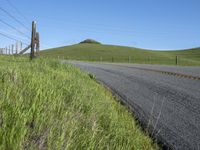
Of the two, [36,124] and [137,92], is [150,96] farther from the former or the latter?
[36,124]

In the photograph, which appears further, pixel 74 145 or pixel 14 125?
pixel 74 145

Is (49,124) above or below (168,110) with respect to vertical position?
above

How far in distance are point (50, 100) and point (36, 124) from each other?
123 centimetres

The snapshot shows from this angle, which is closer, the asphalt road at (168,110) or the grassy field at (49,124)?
the grassy field at (49,124)

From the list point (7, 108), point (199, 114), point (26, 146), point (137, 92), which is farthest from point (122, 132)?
point (137, 92)

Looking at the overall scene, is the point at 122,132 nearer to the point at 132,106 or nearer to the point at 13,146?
the point at 13,146

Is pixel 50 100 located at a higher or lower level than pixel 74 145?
higher

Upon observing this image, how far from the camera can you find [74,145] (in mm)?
4238

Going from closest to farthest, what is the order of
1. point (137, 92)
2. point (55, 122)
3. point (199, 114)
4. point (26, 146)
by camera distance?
point (26, 146) → point (55, 122) → point (199, 114) → point (137, 92)

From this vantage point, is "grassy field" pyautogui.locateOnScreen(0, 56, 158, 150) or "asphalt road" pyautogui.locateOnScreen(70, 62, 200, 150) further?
"asphalt road" pyautogui.locateOnScreen(70, 62, 200, 150)

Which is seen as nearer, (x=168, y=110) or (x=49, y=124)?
(x=49, y=124)

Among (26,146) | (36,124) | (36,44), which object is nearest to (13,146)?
(26,146)

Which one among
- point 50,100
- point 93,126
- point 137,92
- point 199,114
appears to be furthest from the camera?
point 137,92

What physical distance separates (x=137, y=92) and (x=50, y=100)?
788 cm
